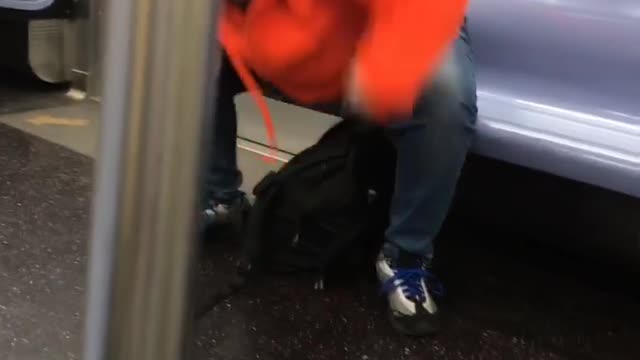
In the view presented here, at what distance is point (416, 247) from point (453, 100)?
21 cm

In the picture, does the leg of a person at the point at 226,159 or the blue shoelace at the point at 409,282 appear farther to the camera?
the leg of a person at the point at 226,159

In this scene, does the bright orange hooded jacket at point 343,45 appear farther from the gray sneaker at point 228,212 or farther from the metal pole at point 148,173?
the gray sneaker at point 228,212

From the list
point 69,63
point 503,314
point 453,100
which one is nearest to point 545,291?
point 503,314

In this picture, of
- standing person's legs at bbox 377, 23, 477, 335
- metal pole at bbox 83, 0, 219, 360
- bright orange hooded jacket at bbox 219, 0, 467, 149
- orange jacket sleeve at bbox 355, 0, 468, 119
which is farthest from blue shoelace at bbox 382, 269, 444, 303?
metal pole at bbox 83, 0, 219, 360

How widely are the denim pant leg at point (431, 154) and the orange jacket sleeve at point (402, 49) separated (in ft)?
1.78

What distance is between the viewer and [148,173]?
35cm

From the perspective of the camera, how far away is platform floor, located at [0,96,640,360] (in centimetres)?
105

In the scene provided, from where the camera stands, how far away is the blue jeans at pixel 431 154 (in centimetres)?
108

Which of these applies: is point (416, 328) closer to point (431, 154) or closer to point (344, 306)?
point (344, 306)

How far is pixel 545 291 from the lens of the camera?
4.21 feet

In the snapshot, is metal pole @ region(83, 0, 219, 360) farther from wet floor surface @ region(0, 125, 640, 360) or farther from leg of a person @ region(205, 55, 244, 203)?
leg of a person @ region(205, 55, 244, 203)

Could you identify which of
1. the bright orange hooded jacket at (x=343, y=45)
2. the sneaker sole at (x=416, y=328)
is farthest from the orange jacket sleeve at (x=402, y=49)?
the sneaker sole at (x=416, y=328)

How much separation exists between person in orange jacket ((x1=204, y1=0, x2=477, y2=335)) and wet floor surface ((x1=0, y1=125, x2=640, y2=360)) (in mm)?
60

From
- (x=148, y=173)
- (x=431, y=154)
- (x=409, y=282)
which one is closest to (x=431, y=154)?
(x=431, y=154)
